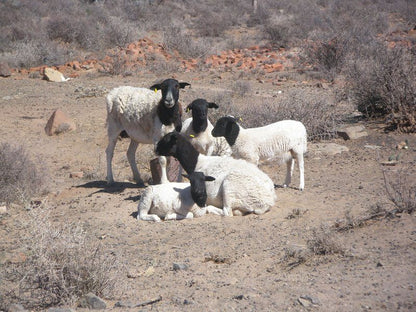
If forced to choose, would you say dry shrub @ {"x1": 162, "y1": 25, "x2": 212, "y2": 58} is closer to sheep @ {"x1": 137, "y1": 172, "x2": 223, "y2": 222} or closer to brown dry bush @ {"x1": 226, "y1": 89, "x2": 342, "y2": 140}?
brown dry bush @ {"x1": 226, "y1": 89, "x2": 342, "y2": 140}

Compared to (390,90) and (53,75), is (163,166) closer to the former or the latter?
(390,90)

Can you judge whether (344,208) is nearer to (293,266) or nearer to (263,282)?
(293,266)

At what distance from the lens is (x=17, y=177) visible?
36.5 ft

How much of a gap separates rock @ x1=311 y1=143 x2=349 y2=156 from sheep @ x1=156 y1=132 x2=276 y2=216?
407 cm

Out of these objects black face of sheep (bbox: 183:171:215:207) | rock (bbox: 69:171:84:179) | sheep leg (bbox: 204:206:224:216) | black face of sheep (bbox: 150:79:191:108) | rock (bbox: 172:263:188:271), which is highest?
black face of sheep (bbox: 150:79:191:108)

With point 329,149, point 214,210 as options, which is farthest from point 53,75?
point 214,210

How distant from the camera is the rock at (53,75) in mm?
22359

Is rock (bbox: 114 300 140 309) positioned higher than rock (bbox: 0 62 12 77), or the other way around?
rock (bbox: 114 300 140 309)

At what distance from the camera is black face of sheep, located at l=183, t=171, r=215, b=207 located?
857cm

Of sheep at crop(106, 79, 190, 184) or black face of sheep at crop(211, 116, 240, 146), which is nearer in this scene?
black face of sheep at crop(211, 116, 240, 146)

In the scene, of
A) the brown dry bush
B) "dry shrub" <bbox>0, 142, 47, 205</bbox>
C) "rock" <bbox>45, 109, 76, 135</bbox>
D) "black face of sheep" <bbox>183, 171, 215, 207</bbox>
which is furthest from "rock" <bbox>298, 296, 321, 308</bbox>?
"rock" <bbox>45, 109, 76, 135</bbox>

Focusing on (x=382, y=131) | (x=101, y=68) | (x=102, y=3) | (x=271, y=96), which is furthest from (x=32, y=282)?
(x=102, y=3)

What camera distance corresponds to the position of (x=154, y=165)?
11.0m

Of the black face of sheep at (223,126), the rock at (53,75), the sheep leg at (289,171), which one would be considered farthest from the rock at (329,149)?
the rock at (53,75)
